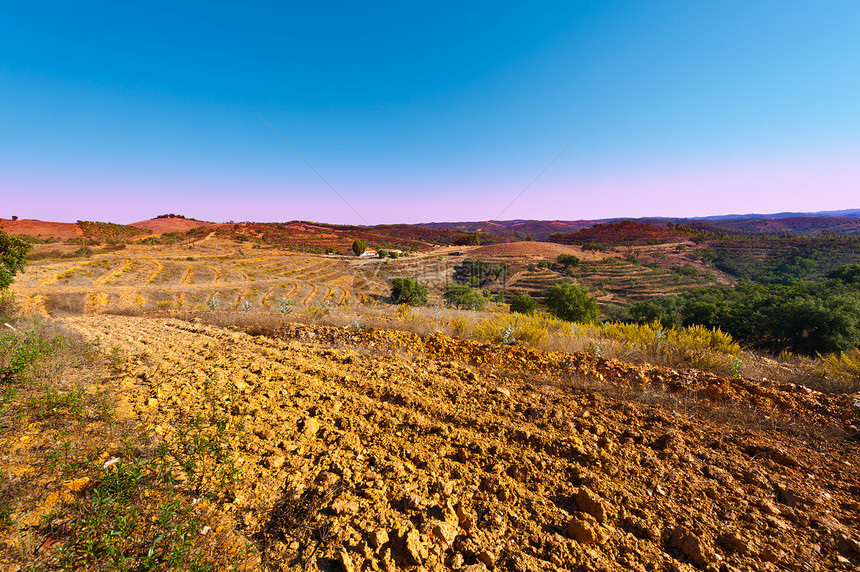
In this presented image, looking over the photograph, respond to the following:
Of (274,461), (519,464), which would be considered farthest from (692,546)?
(274,461)

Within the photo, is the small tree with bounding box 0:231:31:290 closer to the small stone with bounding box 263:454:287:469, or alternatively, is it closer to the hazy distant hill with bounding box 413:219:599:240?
the small stone with bounding box 263:454:287:469

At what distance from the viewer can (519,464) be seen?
6.91 ft

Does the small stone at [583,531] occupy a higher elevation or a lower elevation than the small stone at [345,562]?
lower

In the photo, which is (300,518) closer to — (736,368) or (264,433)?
(264,433)

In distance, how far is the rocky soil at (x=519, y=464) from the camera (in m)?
1.54

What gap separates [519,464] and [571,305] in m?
20.7

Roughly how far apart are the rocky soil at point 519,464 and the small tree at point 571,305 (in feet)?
58.8

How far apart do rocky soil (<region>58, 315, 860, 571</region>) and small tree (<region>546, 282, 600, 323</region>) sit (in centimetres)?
1791

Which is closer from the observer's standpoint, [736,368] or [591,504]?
[591,504]

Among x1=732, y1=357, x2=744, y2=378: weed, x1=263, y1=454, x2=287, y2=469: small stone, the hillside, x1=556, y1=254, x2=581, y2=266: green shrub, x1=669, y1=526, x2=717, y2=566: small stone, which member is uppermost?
the hillside

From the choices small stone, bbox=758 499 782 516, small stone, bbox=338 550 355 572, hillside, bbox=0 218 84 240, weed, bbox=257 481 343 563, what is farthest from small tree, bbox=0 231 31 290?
hillside, bbox=0 218 84 240

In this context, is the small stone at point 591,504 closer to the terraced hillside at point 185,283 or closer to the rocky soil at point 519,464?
the rocky soil at point 519,464

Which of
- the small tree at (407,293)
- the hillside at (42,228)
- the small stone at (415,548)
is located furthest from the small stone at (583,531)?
the hillside at (42,228)

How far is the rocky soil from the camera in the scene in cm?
154
